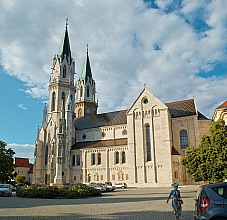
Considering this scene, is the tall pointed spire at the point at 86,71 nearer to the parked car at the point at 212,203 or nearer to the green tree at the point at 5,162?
the green tree at the point at 5,162

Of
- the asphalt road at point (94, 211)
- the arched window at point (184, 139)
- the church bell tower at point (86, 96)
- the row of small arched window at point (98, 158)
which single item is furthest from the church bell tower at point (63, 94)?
the asphalt road at point (94, 211)

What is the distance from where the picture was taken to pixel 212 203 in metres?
7.41

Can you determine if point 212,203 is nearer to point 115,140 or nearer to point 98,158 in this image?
point 98,158

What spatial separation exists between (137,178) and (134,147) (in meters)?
6.27

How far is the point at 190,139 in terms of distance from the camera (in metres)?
52.0

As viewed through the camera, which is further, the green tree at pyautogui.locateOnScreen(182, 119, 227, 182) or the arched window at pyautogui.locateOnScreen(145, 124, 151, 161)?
the arched window at pyautogui.locateOnScreen(145, 124, 151, 161)

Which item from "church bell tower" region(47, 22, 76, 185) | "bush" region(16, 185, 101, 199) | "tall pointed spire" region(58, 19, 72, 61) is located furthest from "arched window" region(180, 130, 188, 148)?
"tall pointed spire" region(58, 19, 72, 61)

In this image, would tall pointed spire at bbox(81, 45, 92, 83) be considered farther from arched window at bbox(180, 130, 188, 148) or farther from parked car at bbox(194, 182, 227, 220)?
parked car at bbox(194, 182, 227, 220)

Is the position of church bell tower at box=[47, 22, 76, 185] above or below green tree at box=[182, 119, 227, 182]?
above

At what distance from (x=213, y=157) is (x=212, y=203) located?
933 inches

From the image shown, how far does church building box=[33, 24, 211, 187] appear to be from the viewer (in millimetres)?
49188

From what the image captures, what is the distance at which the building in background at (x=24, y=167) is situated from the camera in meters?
92.6

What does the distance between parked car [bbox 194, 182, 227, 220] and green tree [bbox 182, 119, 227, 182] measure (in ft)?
72.8

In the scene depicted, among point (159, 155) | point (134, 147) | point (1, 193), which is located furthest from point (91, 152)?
point (1, 193)
